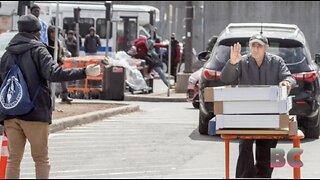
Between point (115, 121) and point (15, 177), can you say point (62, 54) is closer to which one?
point (115, 121)

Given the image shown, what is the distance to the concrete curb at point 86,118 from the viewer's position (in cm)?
1423

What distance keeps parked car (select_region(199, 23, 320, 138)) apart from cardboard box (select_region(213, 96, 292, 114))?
16.0ft

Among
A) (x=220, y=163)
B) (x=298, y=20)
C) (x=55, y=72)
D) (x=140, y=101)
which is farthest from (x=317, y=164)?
(x=298, y=20)

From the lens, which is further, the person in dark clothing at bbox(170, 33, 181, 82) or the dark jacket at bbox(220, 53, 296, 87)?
the person in dark clothing at bbox(170, 33, 181, 82)

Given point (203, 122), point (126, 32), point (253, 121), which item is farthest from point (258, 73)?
point (126, 32)

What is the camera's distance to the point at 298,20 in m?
42.7

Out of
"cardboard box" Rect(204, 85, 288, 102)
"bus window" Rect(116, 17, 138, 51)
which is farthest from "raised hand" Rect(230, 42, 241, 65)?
"bus window" Rect(116, 17, 138, 51)

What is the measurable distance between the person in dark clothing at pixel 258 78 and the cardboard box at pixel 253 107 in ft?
2.47

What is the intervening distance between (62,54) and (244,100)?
1012 centimetres

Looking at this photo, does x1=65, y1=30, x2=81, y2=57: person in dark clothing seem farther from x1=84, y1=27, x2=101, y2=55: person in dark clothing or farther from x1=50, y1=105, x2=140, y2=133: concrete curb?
x1=50, y1=105, x2=140, y2=133: concrete curb

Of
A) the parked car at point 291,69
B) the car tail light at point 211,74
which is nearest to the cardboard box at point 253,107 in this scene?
the parked car at point 291,69

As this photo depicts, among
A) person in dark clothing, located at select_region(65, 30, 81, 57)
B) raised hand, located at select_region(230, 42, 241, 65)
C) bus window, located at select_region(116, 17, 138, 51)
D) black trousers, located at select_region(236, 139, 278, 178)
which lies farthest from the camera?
bus window, located at select_region(116, 17, 138, 51)

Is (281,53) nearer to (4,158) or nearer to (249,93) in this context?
(249,93)

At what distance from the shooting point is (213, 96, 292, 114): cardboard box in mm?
8047
